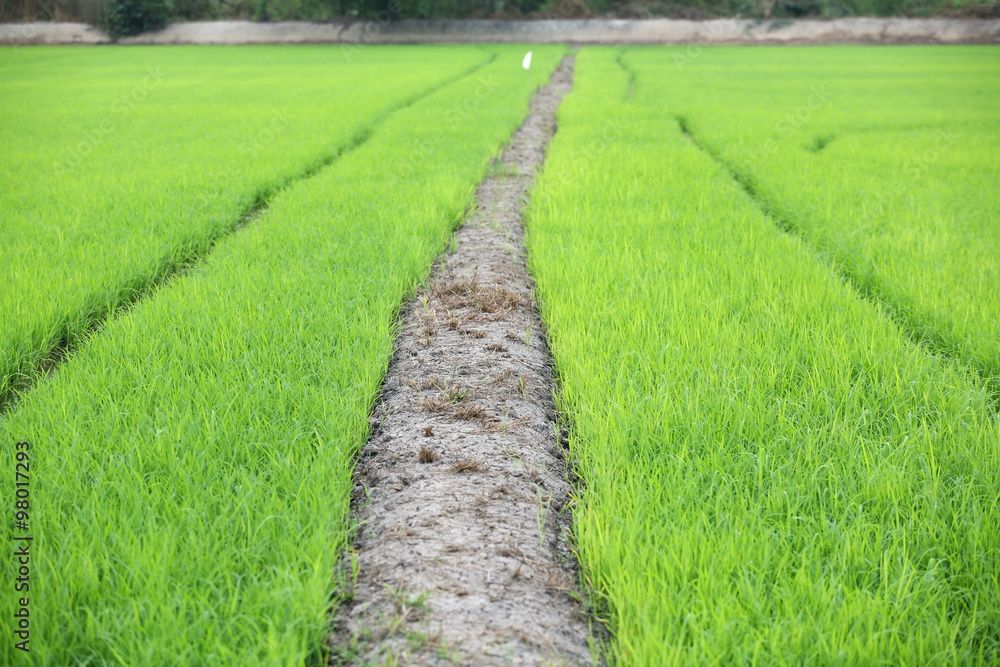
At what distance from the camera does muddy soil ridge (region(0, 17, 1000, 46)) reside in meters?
25.5

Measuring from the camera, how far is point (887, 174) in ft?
18.4

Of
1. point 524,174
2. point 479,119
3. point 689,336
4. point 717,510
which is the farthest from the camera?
point 479,119

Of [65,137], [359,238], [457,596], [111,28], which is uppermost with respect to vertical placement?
[111,28]

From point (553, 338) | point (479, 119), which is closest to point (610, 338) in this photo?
point (553, 338)

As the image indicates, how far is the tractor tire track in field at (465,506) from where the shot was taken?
4.30 ft

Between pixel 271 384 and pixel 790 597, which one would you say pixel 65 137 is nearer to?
pixel 271 384

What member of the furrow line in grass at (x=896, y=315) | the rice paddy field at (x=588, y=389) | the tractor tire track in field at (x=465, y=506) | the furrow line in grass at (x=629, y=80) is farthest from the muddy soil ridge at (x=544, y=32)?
the tractor tire track in field at (x=465, y=506)

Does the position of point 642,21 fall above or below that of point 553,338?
above

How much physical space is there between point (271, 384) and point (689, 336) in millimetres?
1489

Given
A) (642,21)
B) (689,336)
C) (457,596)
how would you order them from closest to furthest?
1. (457,596)
2. (689,336)
3. (642,21)

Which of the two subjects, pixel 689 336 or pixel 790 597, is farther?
pixel 689 336

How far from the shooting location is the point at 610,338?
101 inches

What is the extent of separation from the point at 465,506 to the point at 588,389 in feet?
2.21

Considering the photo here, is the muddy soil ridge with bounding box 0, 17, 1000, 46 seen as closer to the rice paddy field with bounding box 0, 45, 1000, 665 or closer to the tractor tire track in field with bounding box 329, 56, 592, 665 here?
the rice paddy field with bounding box 0, 45, 1000, 665
